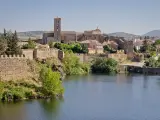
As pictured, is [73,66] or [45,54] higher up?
[45,54]

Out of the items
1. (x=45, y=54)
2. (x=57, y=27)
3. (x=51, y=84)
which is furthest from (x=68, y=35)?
(x=51, y=84)

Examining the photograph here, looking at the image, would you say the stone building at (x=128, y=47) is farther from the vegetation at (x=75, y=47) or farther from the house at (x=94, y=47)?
the vegetation at (x=75, y=47)

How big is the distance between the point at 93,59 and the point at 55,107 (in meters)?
32.2

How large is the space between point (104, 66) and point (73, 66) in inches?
211

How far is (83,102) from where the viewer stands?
30891mm

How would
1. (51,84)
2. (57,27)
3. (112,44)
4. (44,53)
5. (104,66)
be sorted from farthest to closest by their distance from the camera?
(57,27) < (112,44) < (104,66) < (44,53) < (51,84)

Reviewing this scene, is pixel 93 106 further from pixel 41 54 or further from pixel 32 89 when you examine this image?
pixel 41 54

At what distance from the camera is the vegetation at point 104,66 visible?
187 ft

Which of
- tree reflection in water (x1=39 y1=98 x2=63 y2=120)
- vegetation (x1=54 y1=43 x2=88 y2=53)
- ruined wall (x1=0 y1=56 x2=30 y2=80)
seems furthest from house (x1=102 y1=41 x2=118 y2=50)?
tree reflection in water (x1=39 y1=98 x2=63 y2=120)

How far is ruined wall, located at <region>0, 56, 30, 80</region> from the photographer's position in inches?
1248

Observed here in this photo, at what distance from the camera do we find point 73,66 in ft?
175

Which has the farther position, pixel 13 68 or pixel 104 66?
pixel 104 66

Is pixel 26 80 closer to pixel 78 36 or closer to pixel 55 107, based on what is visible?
pixel 55 107

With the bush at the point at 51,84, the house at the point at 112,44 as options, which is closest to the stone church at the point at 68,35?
the house at the point at 112,44
